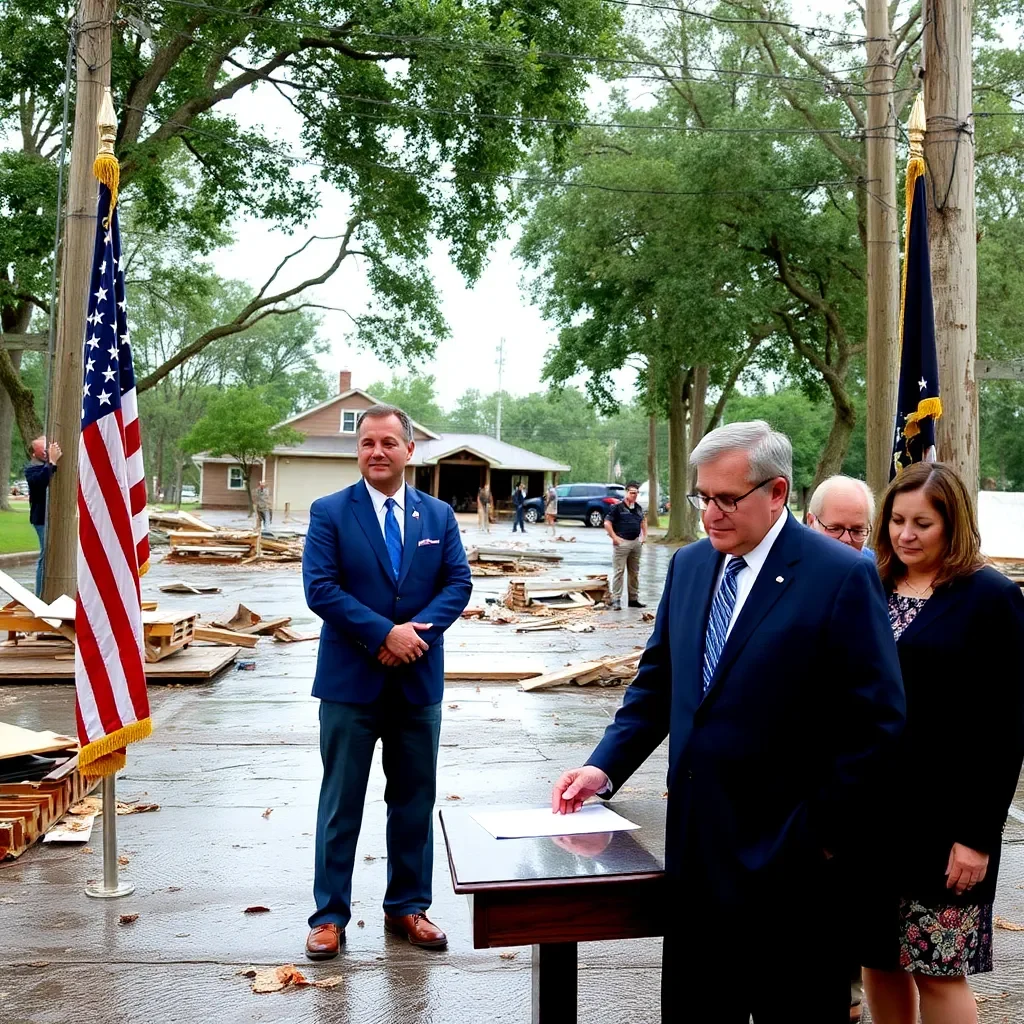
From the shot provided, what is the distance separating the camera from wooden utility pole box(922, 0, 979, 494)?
258 inches

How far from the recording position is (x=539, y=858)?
8.68ft

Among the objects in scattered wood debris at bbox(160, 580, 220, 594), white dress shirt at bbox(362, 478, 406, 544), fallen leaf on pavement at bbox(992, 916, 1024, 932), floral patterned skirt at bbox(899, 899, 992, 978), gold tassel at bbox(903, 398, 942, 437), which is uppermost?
gold tassel at bbox(903, 398, 942, 437)

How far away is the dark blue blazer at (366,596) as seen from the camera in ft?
14.8

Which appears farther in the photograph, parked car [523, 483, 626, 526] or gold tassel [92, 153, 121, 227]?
parked car [523, 483, 626, 526]

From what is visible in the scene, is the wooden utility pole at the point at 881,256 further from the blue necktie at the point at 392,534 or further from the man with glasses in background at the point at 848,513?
the blue necktie at the point at 392,534

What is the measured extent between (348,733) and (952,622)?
242cm

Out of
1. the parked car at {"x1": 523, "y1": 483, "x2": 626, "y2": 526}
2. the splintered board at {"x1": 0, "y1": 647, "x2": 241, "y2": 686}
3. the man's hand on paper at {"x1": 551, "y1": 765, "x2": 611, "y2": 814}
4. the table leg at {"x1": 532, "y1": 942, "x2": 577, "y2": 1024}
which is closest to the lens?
the table leg at {"x1": 532, "y1": 942, "x2": 577, "y2": 1024}

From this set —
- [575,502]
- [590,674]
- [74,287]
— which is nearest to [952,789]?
[590,674]

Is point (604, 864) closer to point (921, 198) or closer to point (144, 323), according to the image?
point (921, 198)

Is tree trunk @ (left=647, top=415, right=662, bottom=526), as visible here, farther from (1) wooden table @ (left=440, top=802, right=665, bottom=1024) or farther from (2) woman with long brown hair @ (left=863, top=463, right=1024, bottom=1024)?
(1) wooden table @ (left=440, top=802, right=665, bottom=1024)

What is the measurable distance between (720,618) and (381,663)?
2098mm

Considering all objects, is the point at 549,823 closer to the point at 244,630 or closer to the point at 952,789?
the point at 952,789

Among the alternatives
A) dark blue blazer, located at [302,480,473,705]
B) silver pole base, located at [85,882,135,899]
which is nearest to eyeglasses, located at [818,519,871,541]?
dark blue blazer, located at [302,480,473,705]

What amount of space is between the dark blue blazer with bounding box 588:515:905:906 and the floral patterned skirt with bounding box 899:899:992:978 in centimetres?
73
